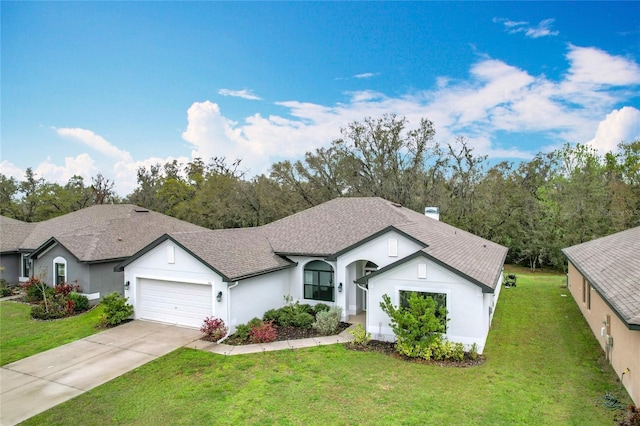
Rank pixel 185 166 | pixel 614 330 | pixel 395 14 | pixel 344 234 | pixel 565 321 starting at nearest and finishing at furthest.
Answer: pixel 614 330, pixel 565 321, pixel 344 234, pixel 395 14, pixel 185 166

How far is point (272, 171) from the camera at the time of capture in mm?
39406

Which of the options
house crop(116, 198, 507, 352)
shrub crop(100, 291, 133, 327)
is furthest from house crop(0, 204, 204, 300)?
house crop(116, 198, 507, 352)

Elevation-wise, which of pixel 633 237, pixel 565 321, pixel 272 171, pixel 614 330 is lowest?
pixel 565 321

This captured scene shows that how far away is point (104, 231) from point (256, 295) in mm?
12757

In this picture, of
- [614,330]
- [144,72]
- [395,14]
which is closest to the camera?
[614,330]

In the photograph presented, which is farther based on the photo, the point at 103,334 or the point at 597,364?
the point at 103,334

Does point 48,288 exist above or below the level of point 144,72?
below

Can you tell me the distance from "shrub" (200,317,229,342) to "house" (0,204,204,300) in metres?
8.72

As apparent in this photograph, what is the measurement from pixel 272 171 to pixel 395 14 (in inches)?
915

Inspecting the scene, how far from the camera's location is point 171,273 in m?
14.5

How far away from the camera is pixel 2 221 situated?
27.1m

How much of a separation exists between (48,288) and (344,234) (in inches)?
640

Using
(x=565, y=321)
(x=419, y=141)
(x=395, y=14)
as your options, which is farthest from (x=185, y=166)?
(x=565, y=321)

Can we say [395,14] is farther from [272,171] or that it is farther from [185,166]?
[185,166]
